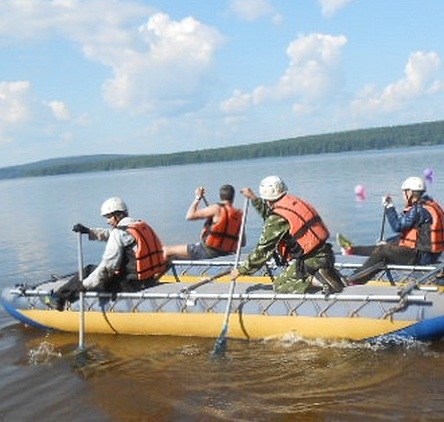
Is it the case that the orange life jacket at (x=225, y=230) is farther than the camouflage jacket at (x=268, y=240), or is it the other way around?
the orange life jacket at (x=225, y=230)

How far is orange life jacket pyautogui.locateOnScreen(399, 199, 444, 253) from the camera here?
1046 centimetres

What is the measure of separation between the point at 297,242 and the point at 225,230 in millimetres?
3619

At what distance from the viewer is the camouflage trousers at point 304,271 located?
353 inches

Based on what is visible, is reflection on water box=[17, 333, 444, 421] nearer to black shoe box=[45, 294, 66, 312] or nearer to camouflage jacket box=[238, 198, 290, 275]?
black shoe box=[45, 294, 66, 312]

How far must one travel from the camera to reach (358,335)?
28.2 feet

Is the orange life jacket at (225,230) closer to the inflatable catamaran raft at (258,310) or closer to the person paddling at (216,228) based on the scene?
the person paddling at (216,228)

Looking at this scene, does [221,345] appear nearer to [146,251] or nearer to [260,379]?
[260,379]

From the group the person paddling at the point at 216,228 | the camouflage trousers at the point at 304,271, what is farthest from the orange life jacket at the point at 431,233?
the person paddling at the point at 216,228

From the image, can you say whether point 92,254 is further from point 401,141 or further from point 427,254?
point 401,141

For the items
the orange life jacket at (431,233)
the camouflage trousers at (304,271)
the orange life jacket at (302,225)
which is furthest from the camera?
the orange life jacket at (431,233)

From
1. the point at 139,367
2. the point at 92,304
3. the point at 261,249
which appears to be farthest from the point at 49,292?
the point at 261,249

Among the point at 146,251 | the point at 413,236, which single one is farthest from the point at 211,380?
the point at 413,236

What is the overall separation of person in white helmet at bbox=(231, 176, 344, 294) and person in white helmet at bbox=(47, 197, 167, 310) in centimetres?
169

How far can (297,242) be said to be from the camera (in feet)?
29.3
